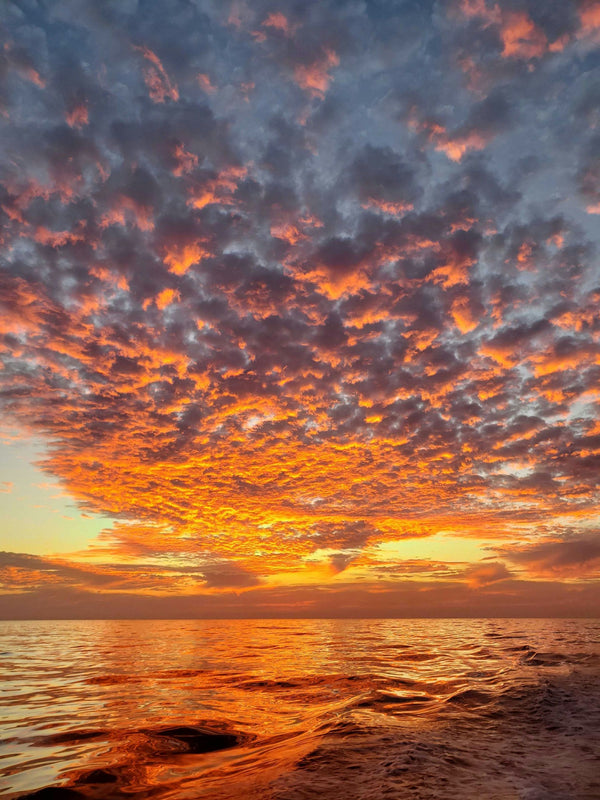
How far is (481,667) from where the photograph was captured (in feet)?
64.6

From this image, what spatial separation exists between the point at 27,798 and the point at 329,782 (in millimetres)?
4113

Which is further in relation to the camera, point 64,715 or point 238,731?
point 64,715

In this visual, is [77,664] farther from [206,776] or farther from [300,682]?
[206,776]

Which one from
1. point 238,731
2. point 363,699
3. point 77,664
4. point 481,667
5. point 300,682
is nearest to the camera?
point 238,731

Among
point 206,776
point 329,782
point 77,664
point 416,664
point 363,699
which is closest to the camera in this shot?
point 329,782

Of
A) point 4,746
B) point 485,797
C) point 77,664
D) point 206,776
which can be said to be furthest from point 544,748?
point 77,664

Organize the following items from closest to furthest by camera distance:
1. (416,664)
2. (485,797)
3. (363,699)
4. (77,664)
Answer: (485,797), (363,699), (416,664), (77,664)

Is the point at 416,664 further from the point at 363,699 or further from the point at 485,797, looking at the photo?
the point at 485,797

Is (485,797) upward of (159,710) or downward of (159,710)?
upward

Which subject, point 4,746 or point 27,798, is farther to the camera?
point 4,746

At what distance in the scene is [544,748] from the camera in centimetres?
749

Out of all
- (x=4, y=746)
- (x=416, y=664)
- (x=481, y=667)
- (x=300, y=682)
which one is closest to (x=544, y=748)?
(x=4, y=746)

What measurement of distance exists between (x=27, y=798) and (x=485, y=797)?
5.98 m

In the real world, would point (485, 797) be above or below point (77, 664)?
above
